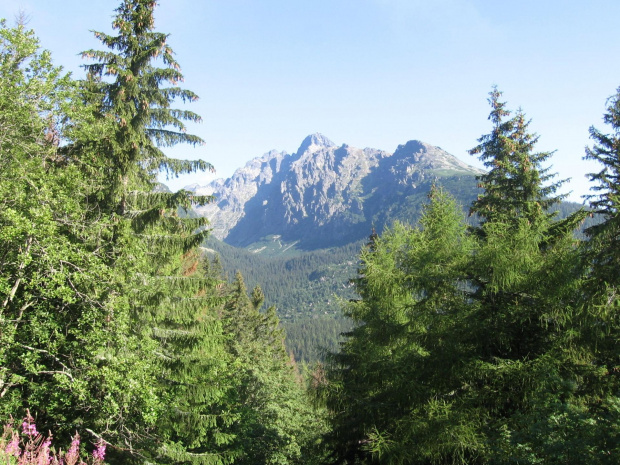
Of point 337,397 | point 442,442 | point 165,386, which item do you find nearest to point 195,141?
point 165,386

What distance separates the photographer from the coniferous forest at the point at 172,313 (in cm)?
632

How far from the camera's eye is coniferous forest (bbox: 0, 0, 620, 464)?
632cm

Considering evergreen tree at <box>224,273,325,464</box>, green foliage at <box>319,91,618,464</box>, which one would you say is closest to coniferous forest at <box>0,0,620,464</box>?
green foliage at <box>319,91,618,464</box>

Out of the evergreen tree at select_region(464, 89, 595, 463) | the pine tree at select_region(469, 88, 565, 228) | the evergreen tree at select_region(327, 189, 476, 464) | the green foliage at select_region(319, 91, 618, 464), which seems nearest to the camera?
the green foliage at select_region(319, 91, 618, 464)

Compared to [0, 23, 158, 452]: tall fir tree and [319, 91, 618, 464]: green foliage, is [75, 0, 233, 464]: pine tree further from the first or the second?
[319, 91, 618, 464]: green foliage

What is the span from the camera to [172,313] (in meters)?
9.93

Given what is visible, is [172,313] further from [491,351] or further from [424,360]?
[491,351]

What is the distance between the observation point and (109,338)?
7.69 metres

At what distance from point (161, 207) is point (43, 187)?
8.03 ft

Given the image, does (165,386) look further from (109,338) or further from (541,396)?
(541,396)

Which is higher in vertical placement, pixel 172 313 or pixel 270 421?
pixel 172 313

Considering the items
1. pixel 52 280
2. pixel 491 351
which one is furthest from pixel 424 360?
pixel 52 280

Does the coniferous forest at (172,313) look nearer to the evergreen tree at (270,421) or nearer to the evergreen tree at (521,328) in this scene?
the evergreen tree at (521,328)

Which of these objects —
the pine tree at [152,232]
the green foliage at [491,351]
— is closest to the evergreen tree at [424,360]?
the green foliage at [491,351]
